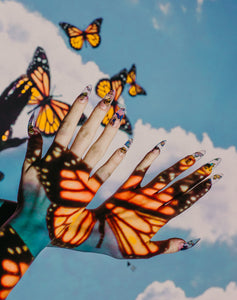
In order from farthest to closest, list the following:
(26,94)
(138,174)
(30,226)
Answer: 1. (26,94)
2. (138,174)
3. (30,226)

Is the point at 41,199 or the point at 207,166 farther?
the point at 207,166

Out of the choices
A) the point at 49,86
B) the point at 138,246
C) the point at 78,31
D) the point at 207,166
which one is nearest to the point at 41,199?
the point at 138,246

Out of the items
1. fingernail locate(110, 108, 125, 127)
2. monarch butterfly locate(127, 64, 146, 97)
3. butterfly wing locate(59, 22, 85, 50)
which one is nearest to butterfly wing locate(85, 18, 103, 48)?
butterfly wing locate(59, 22, 85, 50)

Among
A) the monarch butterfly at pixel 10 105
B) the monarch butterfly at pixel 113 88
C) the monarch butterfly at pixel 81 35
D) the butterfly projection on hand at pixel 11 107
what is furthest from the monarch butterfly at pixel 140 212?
the monarch butterfly at pixel 81 35

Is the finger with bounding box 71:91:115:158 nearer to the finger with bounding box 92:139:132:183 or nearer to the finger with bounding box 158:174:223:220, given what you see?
Result: the finger with bounding box 92:139:132:183

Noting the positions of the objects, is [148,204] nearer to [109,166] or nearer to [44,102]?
[109,166]

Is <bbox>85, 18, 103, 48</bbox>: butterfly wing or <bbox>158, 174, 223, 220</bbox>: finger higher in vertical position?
<bbox>85, 18, 103, 48</bbox>: butterfly wing

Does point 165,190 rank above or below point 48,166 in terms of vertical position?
above

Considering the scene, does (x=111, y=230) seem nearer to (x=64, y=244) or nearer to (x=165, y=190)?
(x=64, y=244)
